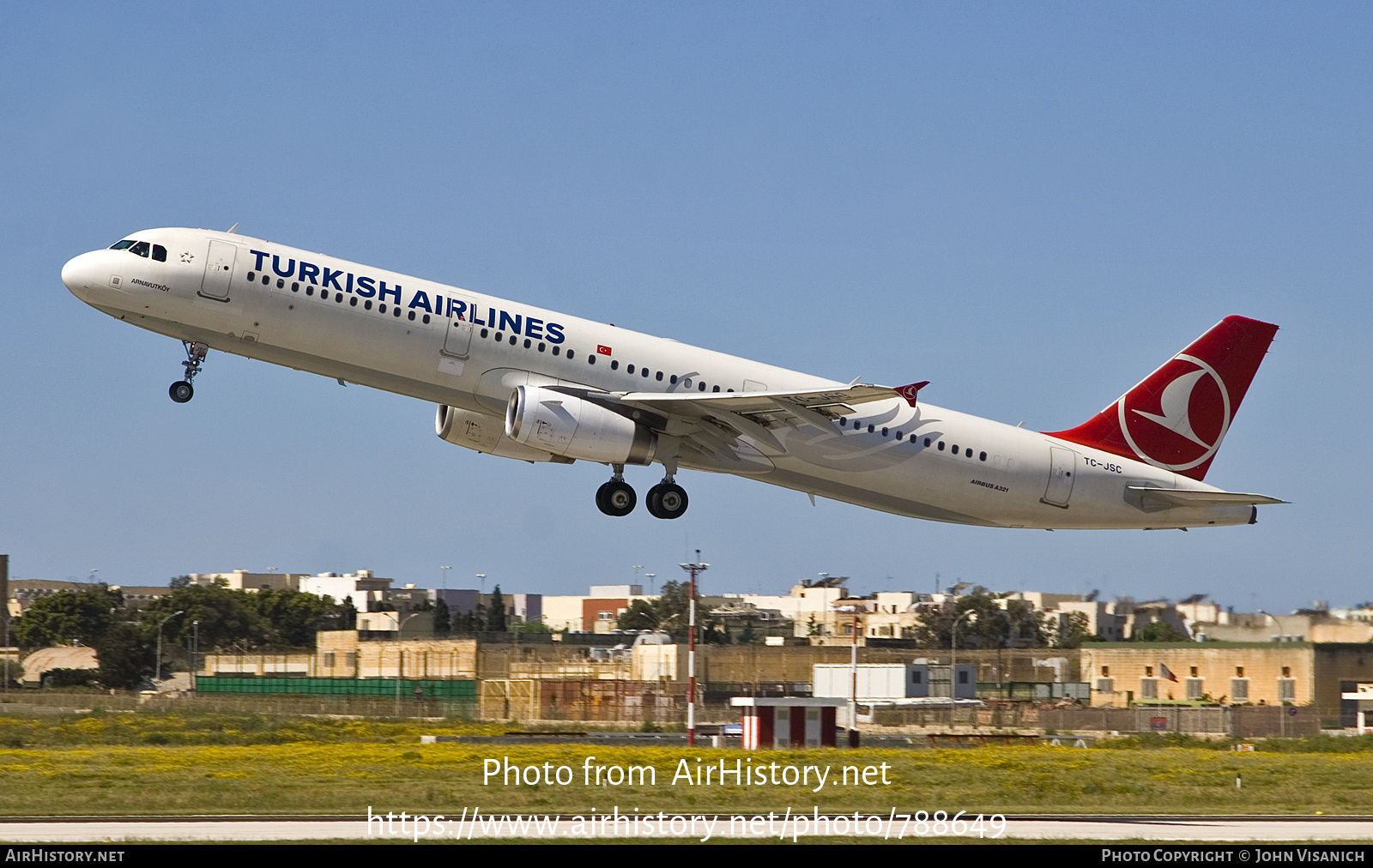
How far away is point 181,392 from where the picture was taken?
36688 millimetres

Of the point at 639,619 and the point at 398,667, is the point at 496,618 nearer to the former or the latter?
the point at 639,619

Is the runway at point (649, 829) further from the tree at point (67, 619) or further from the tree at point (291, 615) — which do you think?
the tree at point (291, 615)

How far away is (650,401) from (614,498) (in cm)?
333

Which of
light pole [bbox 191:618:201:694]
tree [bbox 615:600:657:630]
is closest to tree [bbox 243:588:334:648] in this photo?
light pole [bbox 191:618:201:694]

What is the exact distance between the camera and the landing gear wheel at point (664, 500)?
38.7 metres

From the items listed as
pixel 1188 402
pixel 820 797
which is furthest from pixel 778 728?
pixel 1188 402

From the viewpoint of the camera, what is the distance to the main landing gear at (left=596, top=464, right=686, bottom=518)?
126 feet

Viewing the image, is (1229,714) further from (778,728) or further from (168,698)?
(168,698)

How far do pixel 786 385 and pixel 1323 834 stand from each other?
16.0 meters

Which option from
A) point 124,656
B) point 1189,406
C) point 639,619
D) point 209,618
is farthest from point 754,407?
point 639,619

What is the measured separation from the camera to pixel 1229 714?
196 ft

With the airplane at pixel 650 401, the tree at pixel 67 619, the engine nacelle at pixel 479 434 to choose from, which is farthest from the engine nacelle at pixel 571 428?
the tree at pixel 67 619

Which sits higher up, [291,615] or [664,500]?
[664,500]

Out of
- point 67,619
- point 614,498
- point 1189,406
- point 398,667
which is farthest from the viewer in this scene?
point 67,619
